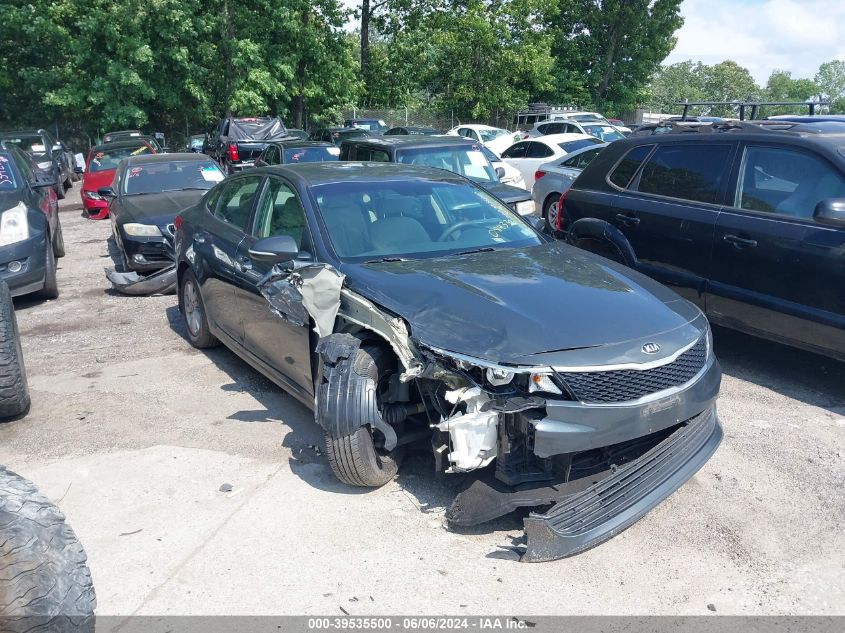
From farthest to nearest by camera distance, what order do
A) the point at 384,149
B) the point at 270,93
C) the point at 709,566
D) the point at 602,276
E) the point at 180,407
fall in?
1. the point at 270,93
2. the point at 384,149
3. the point at 180,407
4. the point at 602,276
5. the point at 709,566

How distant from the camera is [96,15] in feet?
86.3

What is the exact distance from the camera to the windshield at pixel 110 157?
55.5ft

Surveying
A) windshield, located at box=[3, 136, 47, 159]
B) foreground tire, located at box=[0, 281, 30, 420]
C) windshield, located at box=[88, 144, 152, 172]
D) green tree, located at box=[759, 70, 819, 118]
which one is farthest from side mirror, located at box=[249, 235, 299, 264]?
green tree, located at box=[759, 70, 819, 118]

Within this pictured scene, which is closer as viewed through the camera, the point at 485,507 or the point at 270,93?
the point at 485,507

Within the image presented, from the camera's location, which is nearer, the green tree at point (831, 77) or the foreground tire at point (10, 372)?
the foreground tire at point (10, 372)

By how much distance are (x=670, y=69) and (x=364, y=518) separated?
408 feet

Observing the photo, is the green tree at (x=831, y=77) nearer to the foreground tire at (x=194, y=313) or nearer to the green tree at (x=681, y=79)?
the green tree at (x=681, y=79)

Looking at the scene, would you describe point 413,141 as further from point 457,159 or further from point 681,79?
point 681,79

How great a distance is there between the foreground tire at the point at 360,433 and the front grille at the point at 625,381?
1016 millimetres

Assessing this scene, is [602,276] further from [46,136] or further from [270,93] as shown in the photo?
[270,93]

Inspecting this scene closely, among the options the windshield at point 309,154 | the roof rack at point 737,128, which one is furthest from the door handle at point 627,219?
the windshield at point 309,154

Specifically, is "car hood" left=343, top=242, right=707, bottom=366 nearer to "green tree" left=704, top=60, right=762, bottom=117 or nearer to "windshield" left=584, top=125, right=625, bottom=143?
"windshield" left=584, top=125, right=625, bottom=143

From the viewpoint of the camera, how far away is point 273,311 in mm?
4816

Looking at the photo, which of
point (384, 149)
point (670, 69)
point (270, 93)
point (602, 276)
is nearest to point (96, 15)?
point (270, 93)
